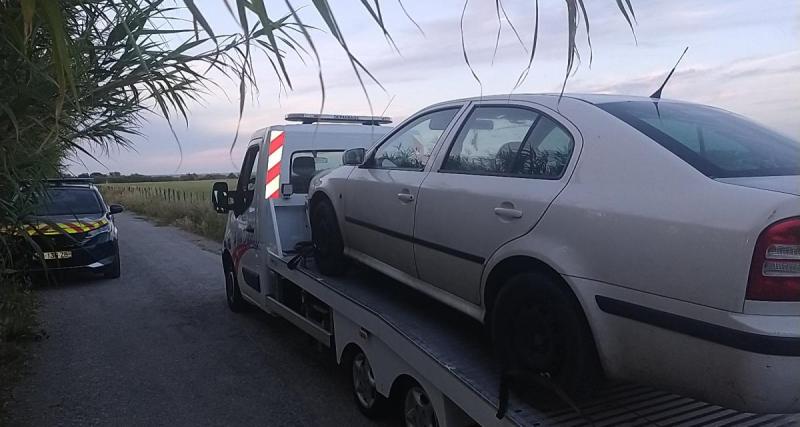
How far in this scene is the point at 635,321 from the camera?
2.26 metres

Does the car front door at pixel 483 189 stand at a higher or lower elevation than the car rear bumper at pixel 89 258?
higher

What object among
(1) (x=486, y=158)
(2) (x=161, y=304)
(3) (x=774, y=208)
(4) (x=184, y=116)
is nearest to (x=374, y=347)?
(1) (x=486, y=158)

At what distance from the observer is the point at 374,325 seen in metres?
3.83

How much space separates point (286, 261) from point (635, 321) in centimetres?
362

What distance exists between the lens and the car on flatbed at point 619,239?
6.46 feet

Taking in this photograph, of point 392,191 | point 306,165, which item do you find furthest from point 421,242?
point 306,165

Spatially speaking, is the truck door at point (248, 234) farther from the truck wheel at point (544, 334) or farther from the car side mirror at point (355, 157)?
the truck wheel at point (544, 334)

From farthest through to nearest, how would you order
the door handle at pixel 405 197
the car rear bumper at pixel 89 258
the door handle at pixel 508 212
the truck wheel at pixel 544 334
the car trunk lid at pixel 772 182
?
the car rear bumper at pixel 89 258, the door handle at pixel 405 197, the door handle at pixel 508 212, the truck wheel at pixel 544 334, the car trunk lid at pixel 772 182

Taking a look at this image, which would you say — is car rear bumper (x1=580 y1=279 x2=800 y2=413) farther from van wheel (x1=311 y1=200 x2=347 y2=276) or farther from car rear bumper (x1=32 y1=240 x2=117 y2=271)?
car rear bumper (x1=32 y1=240 x2=117 y2=271)

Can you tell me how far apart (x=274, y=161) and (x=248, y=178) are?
965 millimetres

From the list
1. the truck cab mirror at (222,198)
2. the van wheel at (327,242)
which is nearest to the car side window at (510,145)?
the van wheel at (327,242)

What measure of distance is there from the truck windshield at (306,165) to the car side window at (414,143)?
5.85 ft

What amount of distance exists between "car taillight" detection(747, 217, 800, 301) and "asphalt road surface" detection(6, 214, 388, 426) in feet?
9.59

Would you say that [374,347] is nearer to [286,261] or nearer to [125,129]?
[286,261]
